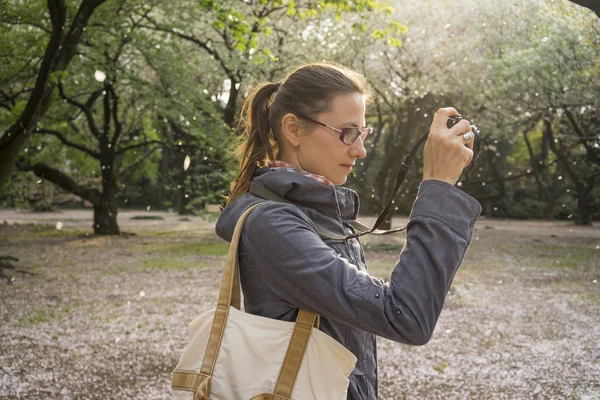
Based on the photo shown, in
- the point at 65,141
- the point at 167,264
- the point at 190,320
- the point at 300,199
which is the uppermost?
the point at 300,199

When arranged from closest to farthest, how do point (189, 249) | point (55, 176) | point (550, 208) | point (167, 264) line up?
point (167, 264)
point (189, 249)
point (55, 176)
point (550, 208)

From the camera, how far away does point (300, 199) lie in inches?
65.1

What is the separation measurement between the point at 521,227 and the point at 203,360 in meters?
28.9

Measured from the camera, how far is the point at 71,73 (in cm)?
1705

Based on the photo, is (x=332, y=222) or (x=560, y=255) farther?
(x=560, y=255)

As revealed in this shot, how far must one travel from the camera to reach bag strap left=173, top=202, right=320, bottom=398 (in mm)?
1504

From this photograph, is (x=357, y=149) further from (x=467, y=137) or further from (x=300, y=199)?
(x=467, y=137)

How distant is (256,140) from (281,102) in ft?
0.48

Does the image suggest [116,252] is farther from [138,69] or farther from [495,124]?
[495,124]

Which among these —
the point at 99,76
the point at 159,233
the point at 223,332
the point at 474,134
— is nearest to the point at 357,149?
the point at 474,134

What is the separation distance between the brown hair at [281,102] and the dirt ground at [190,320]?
4.24m

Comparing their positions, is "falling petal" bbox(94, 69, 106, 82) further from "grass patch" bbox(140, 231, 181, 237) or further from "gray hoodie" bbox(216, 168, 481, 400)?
"gray hoodie" bbox(216, 168, 481, 400)

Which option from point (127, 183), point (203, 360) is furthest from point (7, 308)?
point (127, 183)

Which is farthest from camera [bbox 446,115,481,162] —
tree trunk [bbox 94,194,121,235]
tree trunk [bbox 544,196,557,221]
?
tree trunk [bbox 544,196,557,221]
